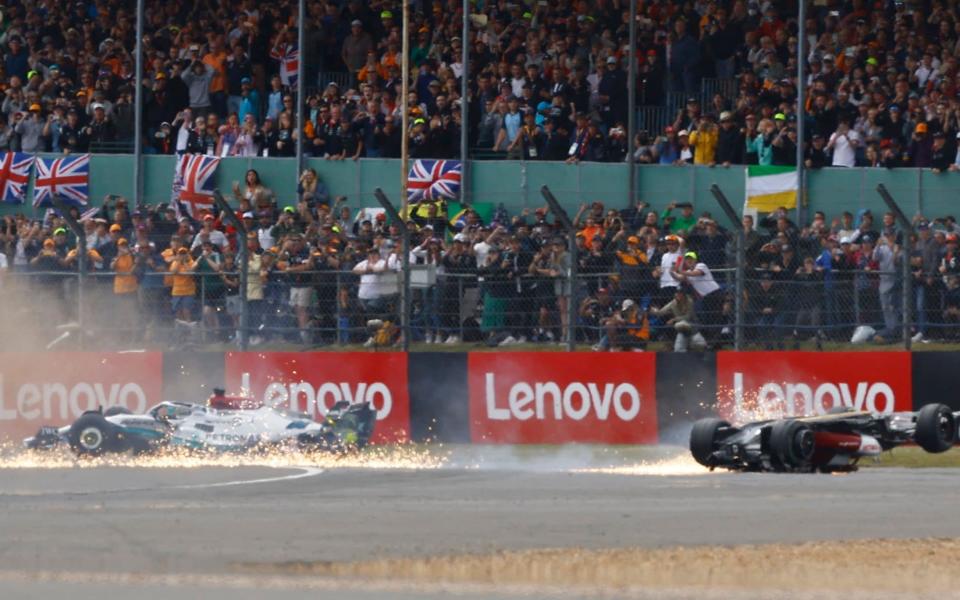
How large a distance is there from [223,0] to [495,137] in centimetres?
538

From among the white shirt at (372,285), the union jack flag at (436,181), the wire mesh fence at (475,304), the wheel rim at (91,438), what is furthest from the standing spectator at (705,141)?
the wheel rim at (91,438)

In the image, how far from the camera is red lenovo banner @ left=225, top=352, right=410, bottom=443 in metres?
17.8

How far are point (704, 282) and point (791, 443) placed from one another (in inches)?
156

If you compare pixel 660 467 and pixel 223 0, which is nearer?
pixel 660 467

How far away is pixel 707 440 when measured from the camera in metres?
13.7

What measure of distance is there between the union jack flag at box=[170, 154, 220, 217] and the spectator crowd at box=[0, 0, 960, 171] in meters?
0.28

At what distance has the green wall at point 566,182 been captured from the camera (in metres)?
20.1

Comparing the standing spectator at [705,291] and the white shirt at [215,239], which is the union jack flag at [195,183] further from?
the standing spectator at [705,291]

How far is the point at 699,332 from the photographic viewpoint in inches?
672

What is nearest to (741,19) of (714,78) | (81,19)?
(714,78)

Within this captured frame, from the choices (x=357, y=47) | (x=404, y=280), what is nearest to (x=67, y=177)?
(x=357, y=47)

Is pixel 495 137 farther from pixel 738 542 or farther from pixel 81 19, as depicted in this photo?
pixel 738 542

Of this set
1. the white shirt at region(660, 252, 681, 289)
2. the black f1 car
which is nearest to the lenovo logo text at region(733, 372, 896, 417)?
the white shirt at region(660, 252, 681, 289)

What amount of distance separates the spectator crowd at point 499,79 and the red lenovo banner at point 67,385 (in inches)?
197
